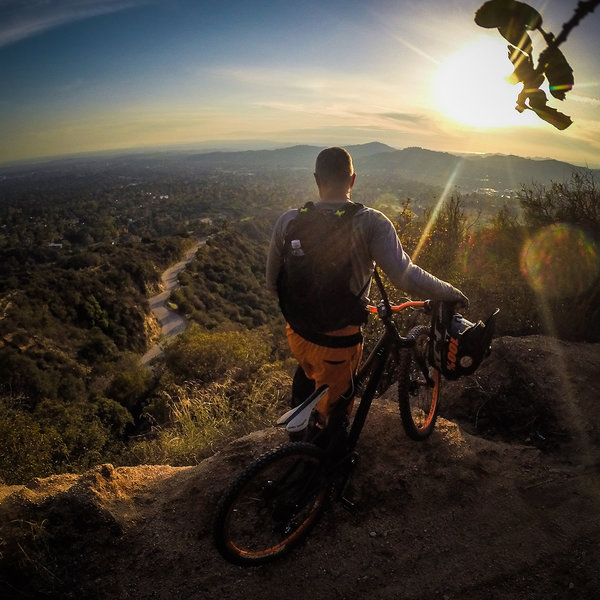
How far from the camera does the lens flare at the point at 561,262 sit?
6590 millimetres

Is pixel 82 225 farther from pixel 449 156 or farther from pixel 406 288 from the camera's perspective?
pixel 406 288

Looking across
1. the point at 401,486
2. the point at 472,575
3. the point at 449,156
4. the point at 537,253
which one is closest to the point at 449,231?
the point at 537,253

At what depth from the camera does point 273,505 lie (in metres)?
2.67

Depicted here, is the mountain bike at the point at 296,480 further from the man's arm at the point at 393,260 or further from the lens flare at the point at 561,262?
the lens flare at the point at 561,262

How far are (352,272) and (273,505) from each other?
1688 millimetres

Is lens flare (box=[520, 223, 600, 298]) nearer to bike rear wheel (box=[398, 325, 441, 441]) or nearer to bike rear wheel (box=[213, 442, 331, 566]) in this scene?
bike rear wheel (box=[398, 325, 441, 441])

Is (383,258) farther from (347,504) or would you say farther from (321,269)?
(347,504)

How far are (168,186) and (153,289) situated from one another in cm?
11807

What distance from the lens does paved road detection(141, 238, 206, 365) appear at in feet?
107

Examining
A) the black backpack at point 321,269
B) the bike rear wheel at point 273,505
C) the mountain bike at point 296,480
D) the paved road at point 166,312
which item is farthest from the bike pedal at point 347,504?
the paved road at point 166,312

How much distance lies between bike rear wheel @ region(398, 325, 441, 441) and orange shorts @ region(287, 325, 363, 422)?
2.49ft

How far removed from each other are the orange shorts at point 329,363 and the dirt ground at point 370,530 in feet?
3.34

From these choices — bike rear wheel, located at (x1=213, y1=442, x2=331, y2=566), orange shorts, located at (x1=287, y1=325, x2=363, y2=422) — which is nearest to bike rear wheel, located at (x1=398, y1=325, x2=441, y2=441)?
orange shorts, located at (x1=287, y1=325, x2=363, y2=422)

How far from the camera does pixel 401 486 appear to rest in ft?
10.5
